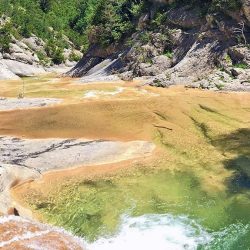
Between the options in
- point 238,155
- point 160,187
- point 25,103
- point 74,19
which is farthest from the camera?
point 74,19

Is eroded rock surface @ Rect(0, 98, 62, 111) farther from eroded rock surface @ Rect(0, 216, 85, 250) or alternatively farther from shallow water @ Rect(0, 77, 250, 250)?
eroded rock surface @ Rect(0, 216, 85, 250)

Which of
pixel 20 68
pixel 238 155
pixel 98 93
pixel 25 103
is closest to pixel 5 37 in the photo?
pixel 20 68

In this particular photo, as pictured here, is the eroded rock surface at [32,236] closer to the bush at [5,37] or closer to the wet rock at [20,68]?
the wet rock at [20,68]

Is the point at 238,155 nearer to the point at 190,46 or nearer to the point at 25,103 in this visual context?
the point at 25,103

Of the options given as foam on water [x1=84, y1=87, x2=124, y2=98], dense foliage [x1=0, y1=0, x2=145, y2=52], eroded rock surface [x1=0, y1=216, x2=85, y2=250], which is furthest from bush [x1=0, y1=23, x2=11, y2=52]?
eroded rock surface [x1=0, y1=216, x2=85, y2=250]

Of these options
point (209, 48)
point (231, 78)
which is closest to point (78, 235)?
point (231, 78)

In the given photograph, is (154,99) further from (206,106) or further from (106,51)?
(106,51)

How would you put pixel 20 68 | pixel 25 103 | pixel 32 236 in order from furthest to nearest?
pixel 20 68 → pixel 25 103 → pixel 32 236
